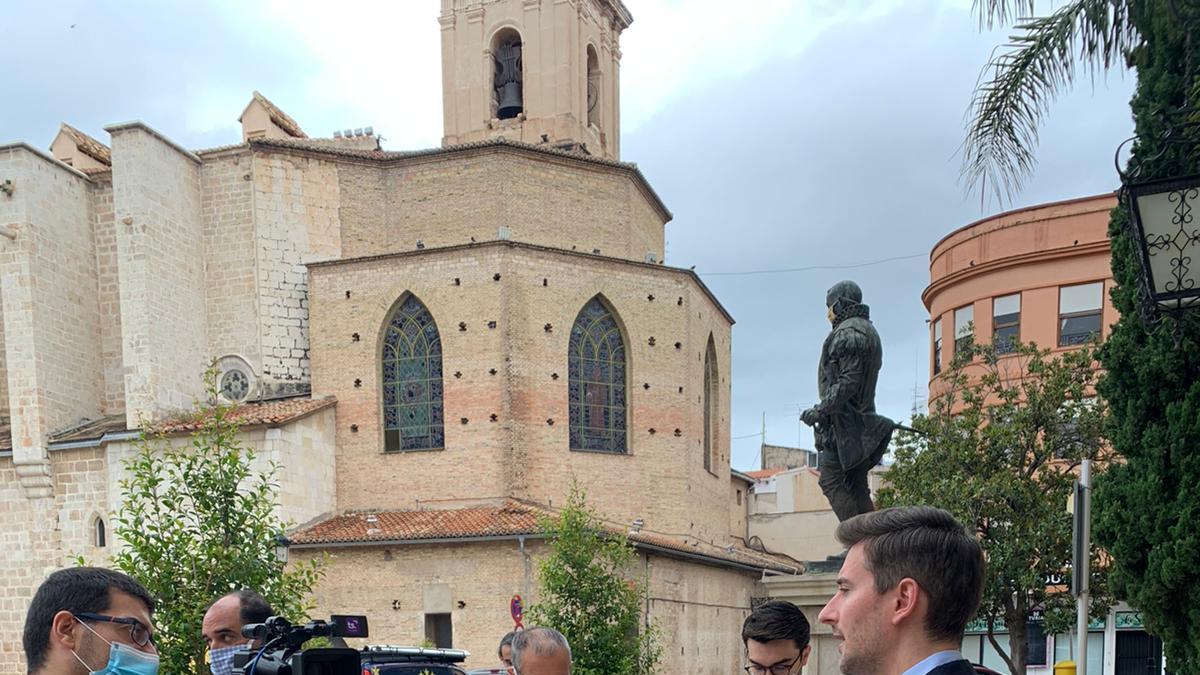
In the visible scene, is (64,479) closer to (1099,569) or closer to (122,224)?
(122,224)

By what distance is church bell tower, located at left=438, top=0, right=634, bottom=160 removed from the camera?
32875mm

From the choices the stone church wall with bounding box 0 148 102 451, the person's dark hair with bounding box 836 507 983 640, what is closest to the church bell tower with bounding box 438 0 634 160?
the stone church wall with bounding box 0 148 102 451

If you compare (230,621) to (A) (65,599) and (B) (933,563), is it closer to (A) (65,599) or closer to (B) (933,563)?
(A) (65,599)

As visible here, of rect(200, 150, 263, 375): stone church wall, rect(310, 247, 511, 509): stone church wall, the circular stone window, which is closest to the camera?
rect(310, 247, 511, 509): stone church wall

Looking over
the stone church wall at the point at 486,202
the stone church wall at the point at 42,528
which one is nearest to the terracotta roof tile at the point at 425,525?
the stone church wall at the point at 42,528

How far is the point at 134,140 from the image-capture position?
93.8 feet

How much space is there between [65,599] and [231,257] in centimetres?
2776

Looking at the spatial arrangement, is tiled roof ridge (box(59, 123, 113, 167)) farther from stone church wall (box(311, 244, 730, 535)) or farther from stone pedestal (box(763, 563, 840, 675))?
stone pedestal (box(763, 563, 840, 675))

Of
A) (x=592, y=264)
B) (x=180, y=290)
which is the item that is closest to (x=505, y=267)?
(x=592, y=264)

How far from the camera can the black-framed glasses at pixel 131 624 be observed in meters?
3.21

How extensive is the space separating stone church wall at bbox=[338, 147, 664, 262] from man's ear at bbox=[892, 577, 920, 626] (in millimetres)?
27571

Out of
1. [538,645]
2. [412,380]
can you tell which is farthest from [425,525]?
[538,645]

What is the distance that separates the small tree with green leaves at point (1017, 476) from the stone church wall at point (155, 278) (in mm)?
16685

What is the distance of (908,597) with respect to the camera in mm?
2539
